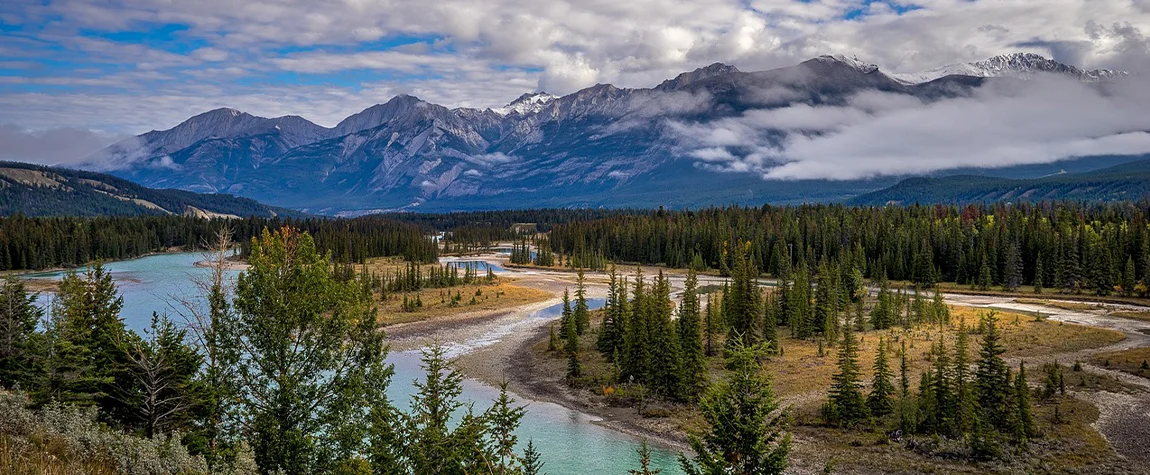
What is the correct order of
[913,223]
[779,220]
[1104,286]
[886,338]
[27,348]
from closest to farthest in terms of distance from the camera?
[27,348] → [886,338] → [1104,286] → [913,223] → [779,220]

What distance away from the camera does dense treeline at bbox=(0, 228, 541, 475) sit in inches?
757

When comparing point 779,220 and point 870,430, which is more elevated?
point 779,220

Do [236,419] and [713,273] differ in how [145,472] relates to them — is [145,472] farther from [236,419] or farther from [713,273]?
[713,273]

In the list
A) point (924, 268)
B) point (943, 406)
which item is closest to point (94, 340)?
point (943, 406)

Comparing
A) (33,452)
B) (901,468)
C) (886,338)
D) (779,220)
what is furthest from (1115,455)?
(779,220)

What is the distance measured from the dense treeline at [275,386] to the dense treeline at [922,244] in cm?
8289

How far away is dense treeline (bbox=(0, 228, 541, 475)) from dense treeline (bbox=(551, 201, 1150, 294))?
3263 inches

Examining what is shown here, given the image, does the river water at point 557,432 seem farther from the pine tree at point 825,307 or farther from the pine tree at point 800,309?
the pine tree at point 825,307

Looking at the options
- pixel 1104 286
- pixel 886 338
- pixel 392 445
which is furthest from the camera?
pixel 1104 286

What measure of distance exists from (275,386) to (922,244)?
12103cm

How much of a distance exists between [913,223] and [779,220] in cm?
2840

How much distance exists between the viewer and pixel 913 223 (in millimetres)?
137000

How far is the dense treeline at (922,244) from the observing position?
105688 mm

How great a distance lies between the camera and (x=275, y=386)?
23344mm
